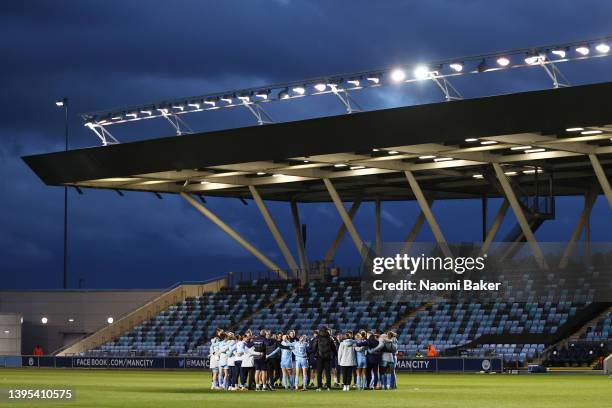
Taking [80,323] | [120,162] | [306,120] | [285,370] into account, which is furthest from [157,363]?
[285,370]

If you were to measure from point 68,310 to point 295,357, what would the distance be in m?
50.5

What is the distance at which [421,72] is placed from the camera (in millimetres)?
57062

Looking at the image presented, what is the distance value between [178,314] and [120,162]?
1557 centimetres

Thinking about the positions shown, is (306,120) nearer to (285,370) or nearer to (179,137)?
(179,137)

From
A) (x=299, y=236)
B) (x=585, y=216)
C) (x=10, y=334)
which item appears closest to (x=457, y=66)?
(x=585, y=216)

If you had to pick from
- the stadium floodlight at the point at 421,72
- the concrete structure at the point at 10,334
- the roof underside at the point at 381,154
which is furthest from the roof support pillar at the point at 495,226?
the concrete structure at the point at 10,334

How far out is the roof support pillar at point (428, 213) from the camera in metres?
67.6

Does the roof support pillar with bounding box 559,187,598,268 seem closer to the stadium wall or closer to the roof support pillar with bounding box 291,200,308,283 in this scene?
the roof support pillar with bounding box 291,200,308,283

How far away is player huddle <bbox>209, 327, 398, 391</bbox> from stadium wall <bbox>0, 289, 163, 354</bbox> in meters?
48.6

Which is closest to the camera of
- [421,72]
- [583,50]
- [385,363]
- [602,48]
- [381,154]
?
[385,363]

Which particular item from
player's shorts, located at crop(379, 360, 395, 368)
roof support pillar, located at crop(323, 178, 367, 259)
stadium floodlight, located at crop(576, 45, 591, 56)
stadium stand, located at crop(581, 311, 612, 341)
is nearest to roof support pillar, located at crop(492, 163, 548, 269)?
stadium stand, located at crop(581, 311, 612, 341)

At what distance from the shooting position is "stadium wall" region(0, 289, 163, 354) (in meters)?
87.8

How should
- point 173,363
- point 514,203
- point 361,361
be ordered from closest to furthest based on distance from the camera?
point 361,361
point 514,203
point 173,363

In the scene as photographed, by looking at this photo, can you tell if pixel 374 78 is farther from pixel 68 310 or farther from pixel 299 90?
pixel 68 310
